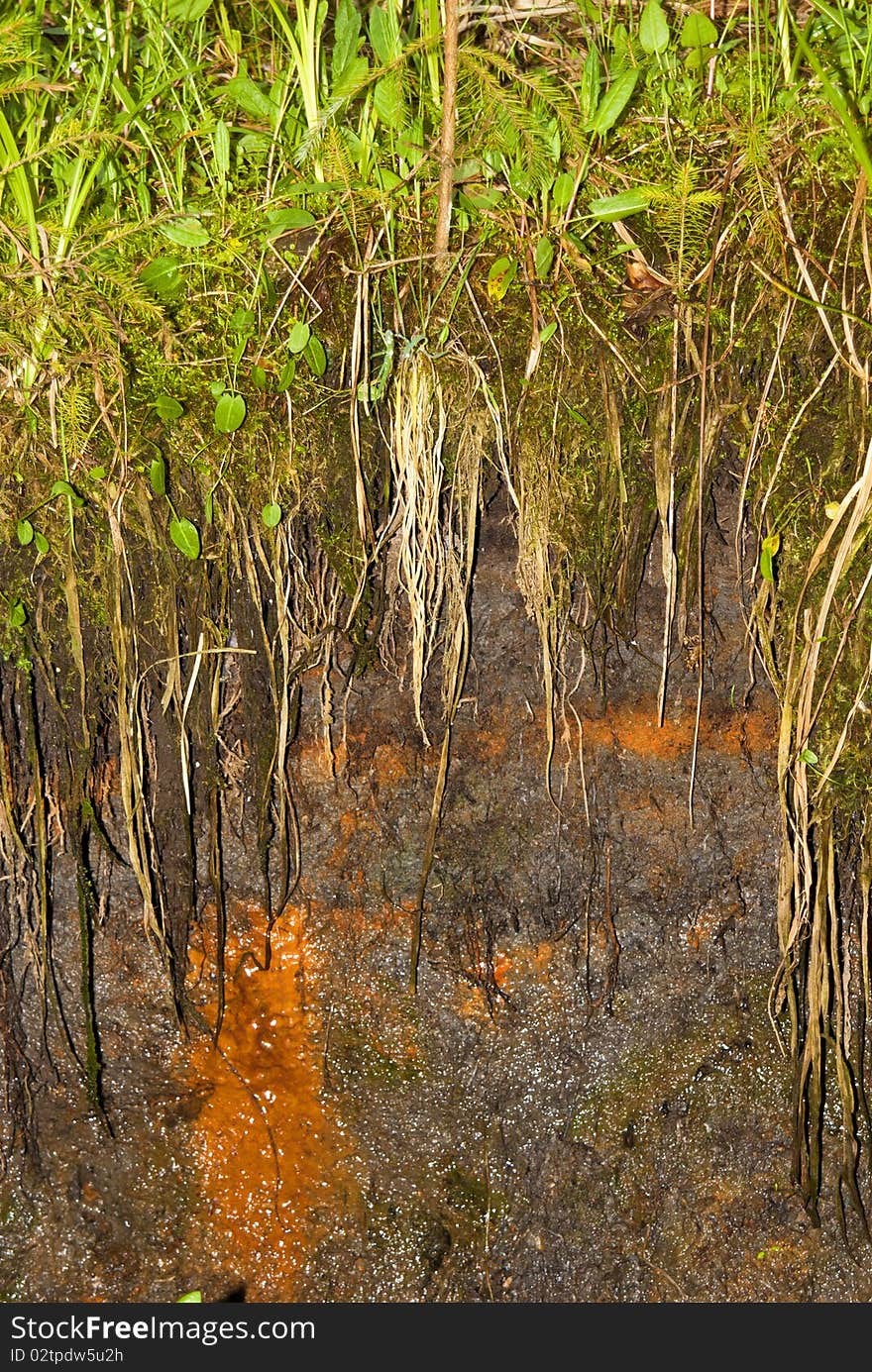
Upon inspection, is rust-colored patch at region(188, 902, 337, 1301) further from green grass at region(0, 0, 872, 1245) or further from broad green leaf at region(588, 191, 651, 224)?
broad green leaf at region(588, 191, 651, 224)

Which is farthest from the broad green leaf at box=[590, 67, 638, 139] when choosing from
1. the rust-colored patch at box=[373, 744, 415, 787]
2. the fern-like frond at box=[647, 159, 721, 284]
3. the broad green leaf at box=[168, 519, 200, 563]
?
the rust-colored patch at box=[373, 744, 415, 787]

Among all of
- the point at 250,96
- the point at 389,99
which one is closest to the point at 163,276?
the point at 250,96

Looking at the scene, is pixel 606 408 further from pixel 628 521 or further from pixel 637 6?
pixel 637 6

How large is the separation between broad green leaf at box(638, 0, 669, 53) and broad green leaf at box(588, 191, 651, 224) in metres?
0.21

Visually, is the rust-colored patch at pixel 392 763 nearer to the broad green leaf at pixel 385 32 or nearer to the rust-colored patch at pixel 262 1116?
the rust-colored patch at pixel 262 1116

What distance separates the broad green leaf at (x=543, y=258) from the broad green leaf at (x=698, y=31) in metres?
0.34

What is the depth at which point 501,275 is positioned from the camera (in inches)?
58.1

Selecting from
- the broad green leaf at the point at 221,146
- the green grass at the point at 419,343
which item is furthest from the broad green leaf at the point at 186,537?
the broad green leaf at the point at 221,146

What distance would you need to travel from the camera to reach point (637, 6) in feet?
4.94

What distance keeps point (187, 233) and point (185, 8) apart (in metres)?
0.33

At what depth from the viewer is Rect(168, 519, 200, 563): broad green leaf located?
153 centimetres

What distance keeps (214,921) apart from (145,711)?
400 millimetres

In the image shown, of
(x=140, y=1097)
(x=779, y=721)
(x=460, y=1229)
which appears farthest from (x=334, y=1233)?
(x=779, y=721)

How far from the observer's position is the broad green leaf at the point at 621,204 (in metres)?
1.42
